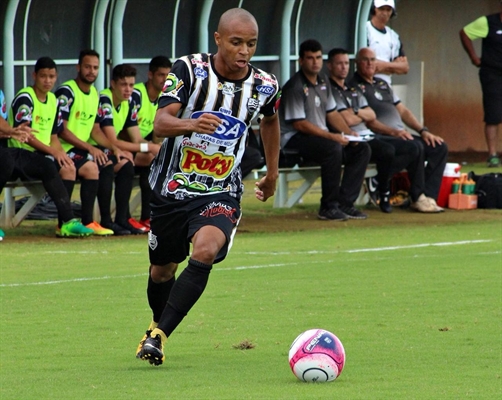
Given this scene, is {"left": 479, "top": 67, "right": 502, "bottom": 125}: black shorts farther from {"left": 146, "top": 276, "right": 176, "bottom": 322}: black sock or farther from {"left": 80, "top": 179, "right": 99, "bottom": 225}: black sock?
{"left": 146, "top": 276, "right": 176, "bottom": 322}: black sock

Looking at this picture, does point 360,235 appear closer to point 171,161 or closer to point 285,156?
point 285,156

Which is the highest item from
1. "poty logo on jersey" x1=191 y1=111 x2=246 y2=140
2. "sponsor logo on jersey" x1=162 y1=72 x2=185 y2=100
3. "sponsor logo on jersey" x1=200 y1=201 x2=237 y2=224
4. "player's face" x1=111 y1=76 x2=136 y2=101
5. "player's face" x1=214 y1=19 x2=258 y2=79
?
"player's face" x1=214 y1=19 x2=258 y2=79

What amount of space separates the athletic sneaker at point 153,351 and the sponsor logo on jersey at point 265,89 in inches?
59.0

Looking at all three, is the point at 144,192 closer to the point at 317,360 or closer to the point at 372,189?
the point at 372,189

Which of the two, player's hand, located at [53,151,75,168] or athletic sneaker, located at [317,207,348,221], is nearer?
player's hand, located at [53,151,75,168]

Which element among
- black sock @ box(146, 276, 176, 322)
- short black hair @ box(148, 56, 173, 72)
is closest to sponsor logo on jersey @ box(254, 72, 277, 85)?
black sock @ box(146, 276, 176, 322)

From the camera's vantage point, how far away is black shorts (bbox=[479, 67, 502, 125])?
2075 cm

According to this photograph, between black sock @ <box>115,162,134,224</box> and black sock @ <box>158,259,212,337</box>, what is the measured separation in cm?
748

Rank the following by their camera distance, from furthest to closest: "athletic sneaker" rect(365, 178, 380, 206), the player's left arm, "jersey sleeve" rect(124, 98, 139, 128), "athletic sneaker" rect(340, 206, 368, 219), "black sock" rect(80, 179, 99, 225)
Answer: "athletic sneaker" rect(365, 178, 380, 206), the player's left arm, "athletic sneaker" rect(340, 206, 368, 219), "jersey sleeve" rect(124, 98, 139, 128), "black sock" rect(80, 179, 99, 225)

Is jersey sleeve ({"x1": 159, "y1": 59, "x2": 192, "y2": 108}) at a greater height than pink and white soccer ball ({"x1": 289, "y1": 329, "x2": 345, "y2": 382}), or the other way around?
jersey sleeve ({"x1": 159, "y1": 59, "x2": 192, "y2": 108})

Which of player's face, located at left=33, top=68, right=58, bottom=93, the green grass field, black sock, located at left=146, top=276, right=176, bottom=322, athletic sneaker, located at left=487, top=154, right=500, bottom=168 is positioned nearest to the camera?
the green grass field

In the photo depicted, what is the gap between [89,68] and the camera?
13734 mm

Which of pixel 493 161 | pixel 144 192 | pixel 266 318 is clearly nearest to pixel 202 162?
pixel 266 318

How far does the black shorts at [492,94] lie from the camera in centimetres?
2075
